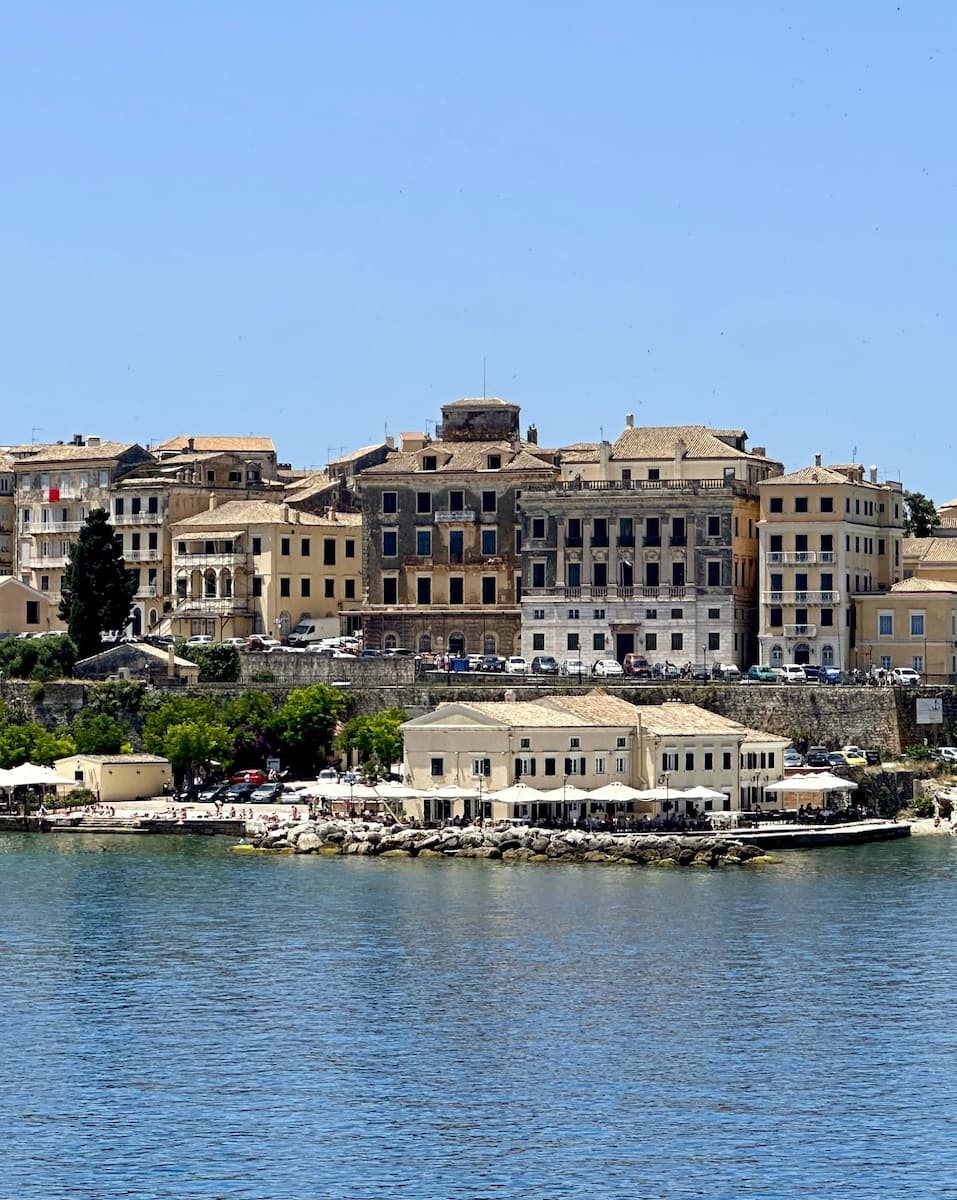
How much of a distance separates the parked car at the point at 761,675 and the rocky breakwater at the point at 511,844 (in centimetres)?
1934

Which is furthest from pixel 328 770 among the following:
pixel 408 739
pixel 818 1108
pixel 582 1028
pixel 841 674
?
pixel 818 1108

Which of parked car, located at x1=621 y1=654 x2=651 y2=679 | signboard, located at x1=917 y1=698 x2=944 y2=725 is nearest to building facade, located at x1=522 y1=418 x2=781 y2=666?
parked car, located at x1=621 y1=654 x2=651 y2=679

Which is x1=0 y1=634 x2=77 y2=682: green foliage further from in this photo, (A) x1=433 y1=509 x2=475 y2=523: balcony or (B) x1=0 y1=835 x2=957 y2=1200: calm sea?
(B) x1=0 y1=835 x2=957 y2=1200: calm sea

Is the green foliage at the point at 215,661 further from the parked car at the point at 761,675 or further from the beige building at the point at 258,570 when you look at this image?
the parked car at the point at 761,675

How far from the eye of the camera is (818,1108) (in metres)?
56.7

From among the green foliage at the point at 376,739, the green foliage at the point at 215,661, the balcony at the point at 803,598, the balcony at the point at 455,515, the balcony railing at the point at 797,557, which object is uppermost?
the balcony at the point at 455,515

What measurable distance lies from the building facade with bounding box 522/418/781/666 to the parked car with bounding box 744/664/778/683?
451 cm

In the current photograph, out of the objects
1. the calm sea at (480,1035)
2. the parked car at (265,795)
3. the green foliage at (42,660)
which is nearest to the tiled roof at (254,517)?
the green foliage at (42,660)

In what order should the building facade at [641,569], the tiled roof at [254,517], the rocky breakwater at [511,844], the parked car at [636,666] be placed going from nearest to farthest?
the rocky breakwater at [511,844] → the parked car at [636,666] → the building facade at [641,569] → the tiled roof at [254,517]

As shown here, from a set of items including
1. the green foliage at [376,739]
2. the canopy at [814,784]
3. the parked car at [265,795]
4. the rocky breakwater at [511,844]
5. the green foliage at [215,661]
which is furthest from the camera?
the green foliage at [215,661]

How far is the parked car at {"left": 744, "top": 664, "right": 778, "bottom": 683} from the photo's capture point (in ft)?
381

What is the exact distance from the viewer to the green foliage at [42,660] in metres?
124

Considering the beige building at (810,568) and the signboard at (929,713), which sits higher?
the beige building at (810,568)

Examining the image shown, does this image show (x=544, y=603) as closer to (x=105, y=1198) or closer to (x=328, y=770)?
(x=328, y=770)
